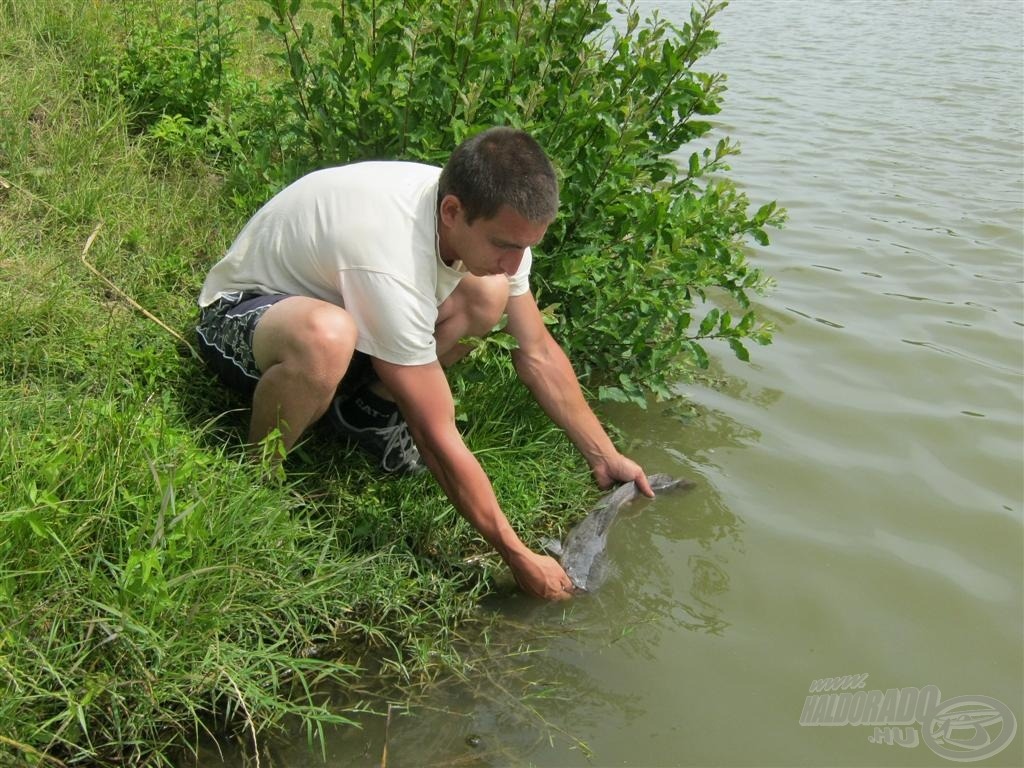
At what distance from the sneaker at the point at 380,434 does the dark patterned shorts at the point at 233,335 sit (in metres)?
0.33

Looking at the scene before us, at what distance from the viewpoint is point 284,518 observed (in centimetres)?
314

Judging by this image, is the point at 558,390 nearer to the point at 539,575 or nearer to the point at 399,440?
the point at 399,440

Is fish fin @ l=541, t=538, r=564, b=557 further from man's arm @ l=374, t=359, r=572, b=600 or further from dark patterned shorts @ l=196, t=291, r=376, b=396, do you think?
dark patterned shorts @ l=196, t=291, r=376, b=396

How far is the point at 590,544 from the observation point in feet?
12.0

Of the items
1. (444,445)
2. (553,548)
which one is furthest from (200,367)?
(553,548)

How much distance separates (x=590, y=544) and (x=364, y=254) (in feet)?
4.54

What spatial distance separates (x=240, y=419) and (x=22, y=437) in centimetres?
90

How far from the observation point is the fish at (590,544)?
354 centimetres

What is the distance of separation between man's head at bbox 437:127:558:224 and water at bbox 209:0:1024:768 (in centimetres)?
136

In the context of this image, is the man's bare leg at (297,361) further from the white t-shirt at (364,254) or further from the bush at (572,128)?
the bush at (572,128)

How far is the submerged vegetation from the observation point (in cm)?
257

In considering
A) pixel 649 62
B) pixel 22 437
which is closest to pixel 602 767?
pixel 22 437

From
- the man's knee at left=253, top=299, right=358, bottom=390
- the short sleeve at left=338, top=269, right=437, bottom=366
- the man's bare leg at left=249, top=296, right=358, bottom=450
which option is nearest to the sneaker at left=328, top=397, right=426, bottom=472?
the man's bare leg at left=249, top=296, right=358, bottom=450

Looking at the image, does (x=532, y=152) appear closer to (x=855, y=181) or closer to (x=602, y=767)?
(x=602, y=767)
